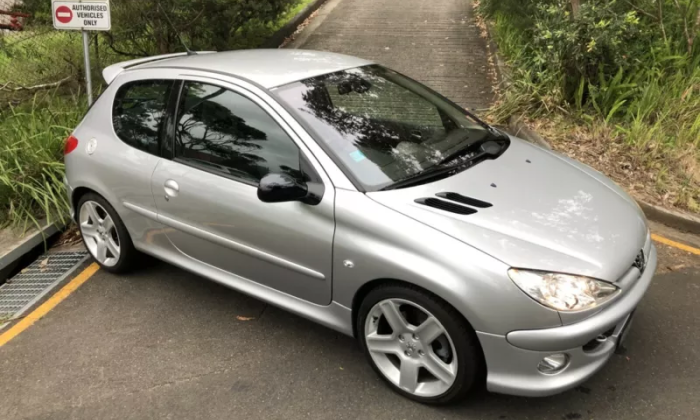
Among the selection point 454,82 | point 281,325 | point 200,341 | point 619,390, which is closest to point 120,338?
point 200,341

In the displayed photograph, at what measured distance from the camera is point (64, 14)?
5.25 m

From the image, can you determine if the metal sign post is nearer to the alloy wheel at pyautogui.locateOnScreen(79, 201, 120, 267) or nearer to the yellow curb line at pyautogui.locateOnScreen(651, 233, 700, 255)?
the alloy wheel at pyautogui.locateOnScreen(79, 201, 120, 267)

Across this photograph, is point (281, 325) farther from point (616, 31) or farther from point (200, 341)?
point (616, 31)

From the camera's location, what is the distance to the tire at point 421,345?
254cm

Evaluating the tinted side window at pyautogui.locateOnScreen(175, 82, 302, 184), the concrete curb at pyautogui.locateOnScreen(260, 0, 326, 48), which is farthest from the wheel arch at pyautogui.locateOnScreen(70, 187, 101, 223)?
the concrete curb at pyautogui.locateOnScreen(260, 0, 326, 48)

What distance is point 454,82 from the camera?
27.7ft

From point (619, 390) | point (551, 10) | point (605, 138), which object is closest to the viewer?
point (619, 390)

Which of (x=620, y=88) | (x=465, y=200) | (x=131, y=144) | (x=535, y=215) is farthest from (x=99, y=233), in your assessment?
(x=620, y=88)

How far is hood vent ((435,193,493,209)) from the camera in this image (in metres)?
2.78

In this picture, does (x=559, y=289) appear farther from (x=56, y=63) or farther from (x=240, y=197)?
(x=56, y=63)

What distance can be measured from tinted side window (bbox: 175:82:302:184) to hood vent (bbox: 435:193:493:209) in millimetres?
764

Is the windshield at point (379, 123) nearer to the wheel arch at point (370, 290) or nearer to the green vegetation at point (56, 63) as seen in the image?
the wheel arch at point (370, 290)

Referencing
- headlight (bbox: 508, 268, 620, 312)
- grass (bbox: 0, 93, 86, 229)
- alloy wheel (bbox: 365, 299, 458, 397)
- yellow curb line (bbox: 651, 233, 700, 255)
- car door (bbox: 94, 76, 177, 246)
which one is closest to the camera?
headlight (bbox: 508, 268, 620, 312)

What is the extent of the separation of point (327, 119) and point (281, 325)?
52.0 inches
